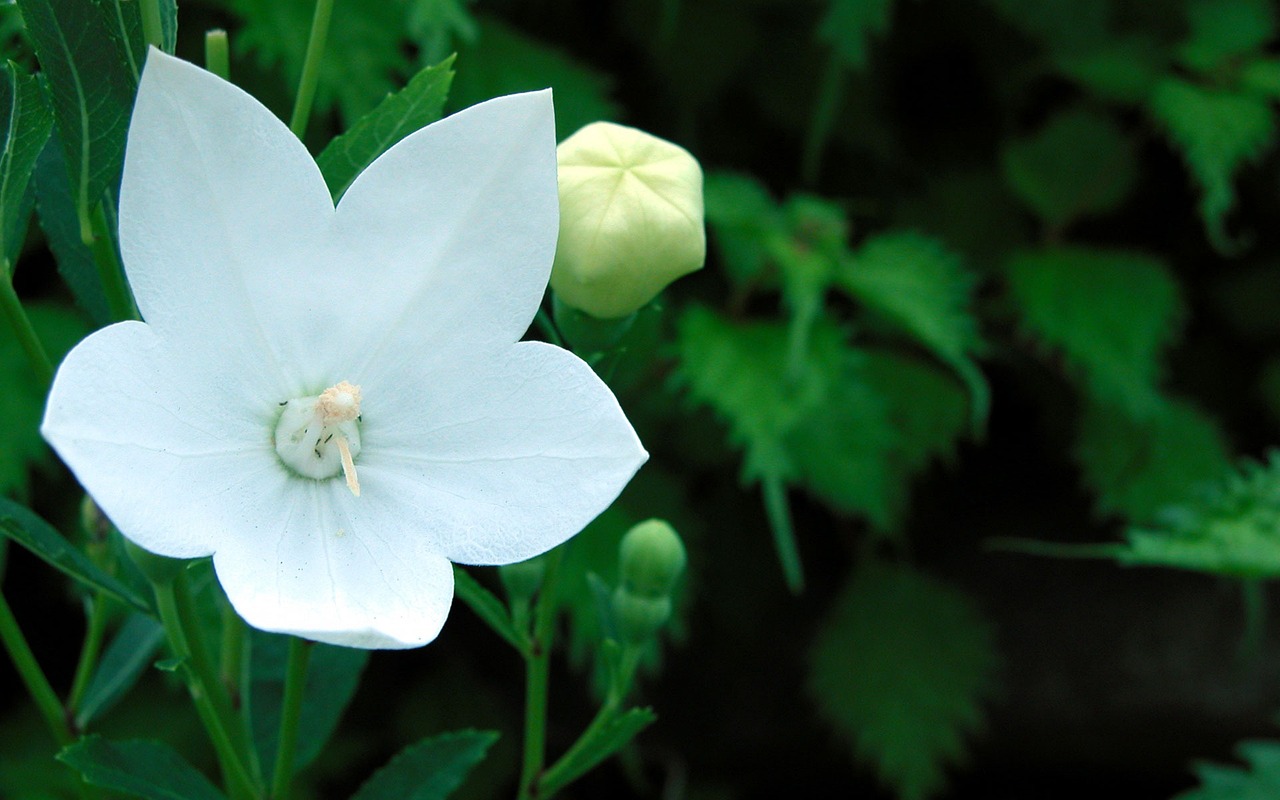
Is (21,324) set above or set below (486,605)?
above

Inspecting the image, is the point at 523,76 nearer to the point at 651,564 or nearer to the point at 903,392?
the point at 903,392

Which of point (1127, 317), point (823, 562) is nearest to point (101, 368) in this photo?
point (1127, 317)

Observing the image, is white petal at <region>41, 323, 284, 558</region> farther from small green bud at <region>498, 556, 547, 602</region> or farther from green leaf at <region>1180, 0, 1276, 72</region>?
green leaf at <region>1180, 0, 1276, 72</region>

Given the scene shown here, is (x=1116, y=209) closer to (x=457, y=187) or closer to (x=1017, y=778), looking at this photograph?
(x=1017, y=778)

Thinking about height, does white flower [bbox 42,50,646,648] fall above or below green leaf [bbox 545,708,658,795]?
above

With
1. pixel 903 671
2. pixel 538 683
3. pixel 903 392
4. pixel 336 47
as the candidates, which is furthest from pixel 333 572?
pixel 903 671

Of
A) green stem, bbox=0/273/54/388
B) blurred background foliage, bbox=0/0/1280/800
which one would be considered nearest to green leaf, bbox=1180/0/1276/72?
blurred background foliage, bbox=0/0/1280/800
